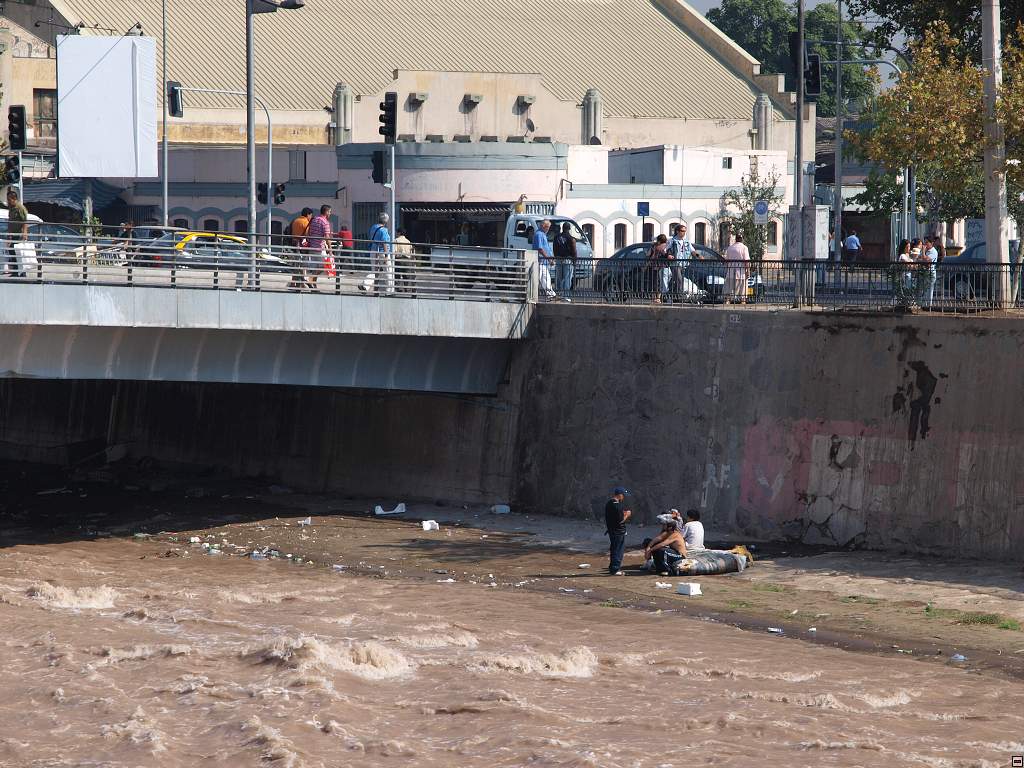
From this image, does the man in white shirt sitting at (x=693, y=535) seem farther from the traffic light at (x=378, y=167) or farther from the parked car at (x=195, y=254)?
the traffic light at (x=378, y=167)

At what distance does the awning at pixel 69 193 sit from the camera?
6203 cm

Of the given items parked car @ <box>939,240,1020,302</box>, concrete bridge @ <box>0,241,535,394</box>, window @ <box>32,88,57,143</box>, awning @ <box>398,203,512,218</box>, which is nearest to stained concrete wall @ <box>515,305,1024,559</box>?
parked car @ <box>939,240,1020,302</box>

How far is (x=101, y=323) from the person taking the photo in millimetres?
24031

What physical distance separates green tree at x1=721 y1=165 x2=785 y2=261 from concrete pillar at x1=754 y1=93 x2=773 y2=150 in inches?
622

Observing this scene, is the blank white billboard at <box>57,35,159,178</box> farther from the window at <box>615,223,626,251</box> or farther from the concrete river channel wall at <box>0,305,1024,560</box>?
the window at <box>615,223,626,251</box>

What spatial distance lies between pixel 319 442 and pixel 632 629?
13.8 metres

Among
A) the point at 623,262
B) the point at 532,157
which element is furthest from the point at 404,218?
the point at 623,262

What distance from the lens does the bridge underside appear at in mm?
24484

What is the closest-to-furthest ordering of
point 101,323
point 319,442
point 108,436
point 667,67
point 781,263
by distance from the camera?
point 101,323
point 781,263
point 319,442
point 108,436
point 667,67

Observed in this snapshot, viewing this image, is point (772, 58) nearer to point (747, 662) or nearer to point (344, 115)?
point (344, 115)

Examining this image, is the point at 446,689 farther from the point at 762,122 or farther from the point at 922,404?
the point at 762,122

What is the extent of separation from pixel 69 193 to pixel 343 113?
13.0 meters

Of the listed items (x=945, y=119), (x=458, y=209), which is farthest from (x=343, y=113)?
(x=945, y=119)

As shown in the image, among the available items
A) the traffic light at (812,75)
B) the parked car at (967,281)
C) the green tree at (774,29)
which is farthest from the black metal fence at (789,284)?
the green tree at (774,29)
